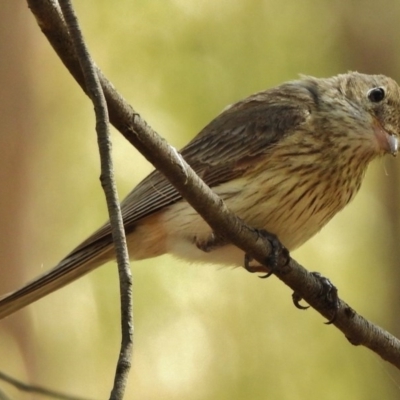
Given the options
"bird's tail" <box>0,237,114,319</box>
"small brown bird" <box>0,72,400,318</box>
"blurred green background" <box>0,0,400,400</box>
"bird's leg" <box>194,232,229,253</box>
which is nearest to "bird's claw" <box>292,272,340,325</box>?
"small brown bird" <box>0,72,400,318</box>

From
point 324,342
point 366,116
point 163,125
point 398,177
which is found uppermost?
point 163,125

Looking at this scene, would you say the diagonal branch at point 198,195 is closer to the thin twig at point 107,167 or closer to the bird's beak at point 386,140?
the thin twig at point 107,167

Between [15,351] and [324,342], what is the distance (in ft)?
6.51

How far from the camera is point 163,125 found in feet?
20.2

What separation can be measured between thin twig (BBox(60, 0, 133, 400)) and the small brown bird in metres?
1.55

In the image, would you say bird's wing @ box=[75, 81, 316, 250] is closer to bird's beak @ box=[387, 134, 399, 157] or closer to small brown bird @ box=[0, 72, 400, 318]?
small brown bird @ box=[0, 72, 400, 318]

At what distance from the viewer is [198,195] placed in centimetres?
280

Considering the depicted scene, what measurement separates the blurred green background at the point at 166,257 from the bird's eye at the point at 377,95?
1.78 meters

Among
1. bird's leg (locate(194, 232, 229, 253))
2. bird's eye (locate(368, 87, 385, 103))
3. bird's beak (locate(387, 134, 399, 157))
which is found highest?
bird's eye (locate(368, 87, 385, 103))

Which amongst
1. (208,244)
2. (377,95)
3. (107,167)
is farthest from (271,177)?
(107,167)

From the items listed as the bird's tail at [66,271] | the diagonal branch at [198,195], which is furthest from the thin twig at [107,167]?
the bird's tail at [66,271]

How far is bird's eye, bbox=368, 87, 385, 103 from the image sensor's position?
4293 millimetres

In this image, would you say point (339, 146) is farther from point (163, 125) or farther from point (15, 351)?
point (15, 351)

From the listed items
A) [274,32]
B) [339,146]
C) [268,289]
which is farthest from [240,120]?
[274,32]
